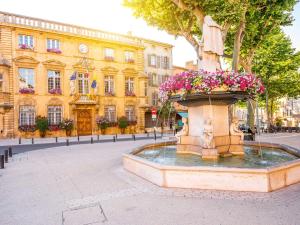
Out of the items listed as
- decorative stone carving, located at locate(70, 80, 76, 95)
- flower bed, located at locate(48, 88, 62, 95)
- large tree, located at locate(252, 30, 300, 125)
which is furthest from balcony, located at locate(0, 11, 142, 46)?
large tree, located at locate(252, 30, 300, 125)

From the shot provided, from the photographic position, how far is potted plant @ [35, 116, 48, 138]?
26188mm

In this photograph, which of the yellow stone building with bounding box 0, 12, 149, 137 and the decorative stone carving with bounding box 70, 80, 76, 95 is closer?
the yellow stone building with bounding box 0, 12, 149, 137

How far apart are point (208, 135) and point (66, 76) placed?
2471 centimetres

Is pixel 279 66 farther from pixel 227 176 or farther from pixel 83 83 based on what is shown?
pixel 227 176

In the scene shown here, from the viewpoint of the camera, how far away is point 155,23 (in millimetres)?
15703

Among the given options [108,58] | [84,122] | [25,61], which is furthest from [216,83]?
[108,58]

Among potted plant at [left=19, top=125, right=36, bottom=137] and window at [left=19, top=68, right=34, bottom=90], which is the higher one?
window at [left=19, top=68, right=34, bottom=90]

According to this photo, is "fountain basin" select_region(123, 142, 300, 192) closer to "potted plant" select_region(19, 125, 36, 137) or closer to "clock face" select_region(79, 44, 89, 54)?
"potted plant" select_region(19, 125, 36, 137)

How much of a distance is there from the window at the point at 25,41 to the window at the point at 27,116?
20.9ft

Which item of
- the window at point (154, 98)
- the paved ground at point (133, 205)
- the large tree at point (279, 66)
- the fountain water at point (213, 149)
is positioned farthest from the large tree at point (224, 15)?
the window at point (154, 98)

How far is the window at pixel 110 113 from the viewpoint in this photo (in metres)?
31.5

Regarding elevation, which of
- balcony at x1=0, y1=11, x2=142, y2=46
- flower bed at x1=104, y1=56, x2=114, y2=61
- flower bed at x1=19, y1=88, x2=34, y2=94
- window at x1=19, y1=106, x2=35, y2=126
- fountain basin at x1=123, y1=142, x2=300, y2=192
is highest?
balcony at x1=0, y1=11, x2=142, y2=46

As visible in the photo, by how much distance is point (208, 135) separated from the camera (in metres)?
7.51

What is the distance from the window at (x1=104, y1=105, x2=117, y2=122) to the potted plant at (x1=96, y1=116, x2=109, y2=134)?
1.00m
